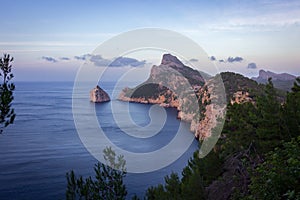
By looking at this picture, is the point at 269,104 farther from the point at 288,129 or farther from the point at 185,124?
the point at 185,124

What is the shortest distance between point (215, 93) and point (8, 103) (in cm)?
5734

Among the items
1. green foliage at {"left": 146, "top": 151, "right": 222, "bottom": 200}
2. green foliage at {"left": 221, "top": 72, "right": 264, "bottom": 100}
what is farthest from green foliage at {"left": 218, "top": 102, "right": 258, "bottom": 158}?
green foliage at {"left": 221, "top": 72, "right": 264, "bottom": 100}

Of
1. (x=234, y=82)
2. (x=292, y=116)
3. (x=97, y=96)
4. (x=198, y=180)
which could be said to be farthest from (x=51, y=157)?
(x=97, y=96)

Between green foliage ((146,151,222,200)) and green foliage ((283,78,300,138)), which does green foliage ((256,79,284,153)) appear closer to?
green foliage ((283,78,300,138))

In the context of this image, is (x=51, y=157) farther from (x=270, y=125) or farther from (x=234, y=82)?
(x=234, y=82)

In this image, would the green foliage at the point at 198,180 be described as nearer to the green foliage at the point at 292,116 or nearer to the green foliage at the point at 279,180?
the green foliage at the point at 292,116

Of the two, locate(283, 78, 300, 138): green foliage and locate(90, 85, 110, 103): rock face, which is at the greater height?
locate(90, 85, 110, 103): rock face

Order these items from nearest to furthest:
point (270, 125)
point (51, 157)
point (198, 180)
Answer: point (270, 125)
point (198, 180)
point (51, 157)

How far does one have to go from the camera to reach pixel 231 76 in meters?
70.0

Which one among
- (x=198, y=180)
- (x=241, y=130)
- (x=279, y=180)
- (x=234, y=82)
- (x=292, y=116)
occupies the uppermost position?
(x=234, y=82)

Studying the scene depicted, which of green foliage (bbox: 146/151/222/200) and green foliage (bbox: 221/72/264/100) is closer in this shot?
green foliage (bbox: 146/151/222/200)

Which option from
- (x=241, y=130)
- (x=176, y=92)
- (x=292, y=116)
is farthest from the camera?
(x=176, y=92)

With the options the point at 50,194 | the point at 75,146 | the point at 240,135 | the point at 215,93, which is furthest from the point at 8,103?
the point at 215,93

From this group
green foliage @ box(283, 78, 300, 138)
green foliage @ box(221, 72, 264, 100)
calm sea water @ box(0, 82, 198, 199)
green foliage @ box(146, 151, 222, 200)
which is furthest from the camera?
green foliage @ box(221, 72, 264, 100)
